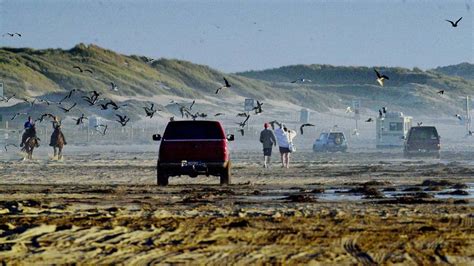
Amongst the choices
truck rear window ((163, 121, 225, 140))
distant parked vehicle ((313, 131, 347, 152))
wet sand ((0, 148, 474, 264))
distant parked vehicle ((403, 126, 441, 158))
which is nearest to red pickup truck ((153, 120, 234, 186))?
truck rear window ((163, 121, 225, 140))

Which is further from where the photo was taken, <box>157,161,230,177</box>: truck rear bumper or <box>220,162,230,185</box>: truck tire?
<box>220,162,230,185</box>: truck tire

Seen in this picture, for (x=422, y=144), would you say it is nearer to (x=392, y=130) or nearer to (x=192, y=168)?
(x=392, y=130)

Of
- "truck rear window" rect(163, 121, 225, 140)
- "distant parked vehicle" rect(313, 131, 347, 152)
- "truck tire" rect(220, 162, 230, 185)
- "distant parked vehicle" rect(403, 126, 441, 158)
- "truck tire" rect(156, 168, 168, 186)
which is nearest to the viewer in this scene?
"truck tire" rect(156, 168, 168, 186)

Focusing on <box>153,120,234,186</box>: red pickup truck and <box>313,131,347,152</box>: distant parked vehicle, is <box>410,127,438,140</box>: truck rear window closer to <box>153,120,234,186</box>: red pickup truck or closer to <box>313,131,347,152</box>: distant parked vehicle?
<box>313,131,347,152</box>: distant parked vehicle

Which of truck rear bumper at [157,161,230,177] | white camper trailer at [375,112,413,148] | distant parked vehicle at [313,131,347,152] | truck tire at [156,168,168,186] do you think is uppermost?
white camper trailer at [375,112,413,148]

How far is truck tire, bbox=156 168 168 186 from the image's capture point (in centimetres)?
3381

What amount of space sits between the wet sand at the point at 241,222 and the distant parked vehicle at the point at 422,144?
87.9 ft

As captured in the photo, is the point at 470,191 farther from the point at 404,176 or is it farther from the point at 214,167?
the point at 404,176

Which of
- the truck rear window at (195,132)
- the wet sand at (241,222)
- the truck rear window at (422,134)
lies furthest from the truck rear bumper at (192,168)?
the truck rear window at (422,134)

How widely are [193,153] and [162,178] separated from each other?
904 mm

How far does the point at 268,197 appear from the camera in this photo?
27469 mm

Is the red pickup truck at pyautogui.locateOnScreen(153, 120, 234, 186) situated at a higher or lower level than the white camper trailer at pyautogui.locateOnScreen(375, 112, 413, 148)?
lower

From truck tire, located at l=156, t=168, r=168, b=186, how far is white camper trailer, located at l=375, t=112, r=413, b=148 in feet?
172

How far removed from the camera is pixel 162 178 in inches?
1336
